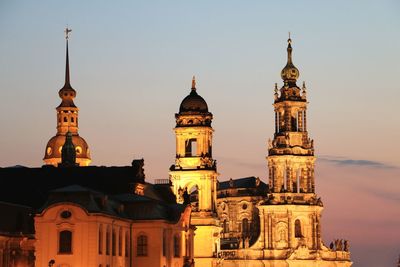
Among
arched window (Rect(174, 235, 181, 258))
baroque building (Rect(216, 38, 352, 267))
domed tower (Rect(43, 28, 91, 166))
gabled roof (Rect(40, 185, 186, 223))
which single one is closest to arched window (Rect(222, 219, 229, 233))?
baroque building (Rect(216, 38, 352, 267))

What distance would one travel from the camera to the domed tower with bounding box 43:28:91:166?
159875mm

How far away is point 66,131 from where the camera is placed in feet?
531

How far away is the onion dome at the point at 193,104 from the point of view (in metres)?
151

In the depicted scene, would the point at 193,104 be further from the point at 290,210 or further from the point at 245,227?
the point at 245,227

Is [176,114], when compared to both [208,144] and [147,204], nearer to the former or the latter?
[208,144]

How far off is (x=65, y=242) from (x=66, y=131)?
57.5 m

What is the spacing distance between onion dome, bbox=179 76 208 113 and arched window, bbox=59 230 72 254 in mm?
47848

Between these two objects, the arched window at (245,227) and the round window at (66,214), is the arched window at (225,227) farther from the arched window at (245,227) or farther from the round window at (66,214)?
the round window at (66,214)

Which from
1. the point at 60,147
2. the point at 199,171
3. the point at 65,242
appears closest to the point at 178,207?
the point at 65,242

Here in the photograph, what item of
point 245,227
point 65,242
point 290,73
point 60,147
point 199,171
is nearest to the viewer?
point 65,242

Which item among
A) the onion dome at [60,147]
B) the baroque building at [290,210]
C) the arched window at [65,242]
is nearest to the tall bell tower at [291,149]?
the baroque building at [290,210]

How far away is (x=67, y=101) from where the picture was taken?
164 meters

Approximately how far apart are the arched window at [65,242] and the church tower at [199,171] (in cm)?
4161

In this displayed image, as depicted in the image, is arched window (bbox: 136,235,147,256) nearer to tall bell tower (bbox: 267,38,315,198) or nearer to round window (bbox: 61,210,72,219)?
round window (bbox: 61,210,72,219)
